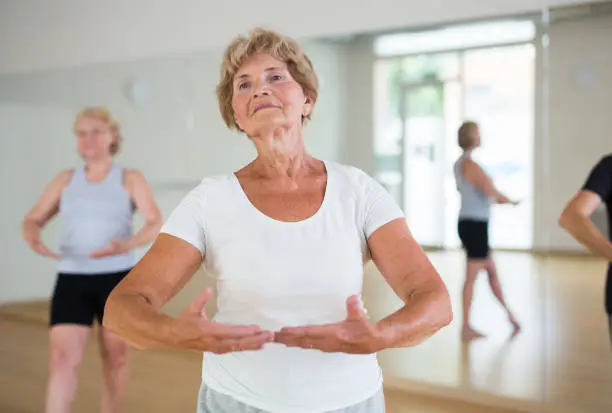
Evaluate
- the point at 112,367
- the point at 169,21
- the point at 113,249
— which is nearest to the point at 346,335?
the point at 113,249

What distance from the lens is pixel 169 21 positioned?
4.30 metres

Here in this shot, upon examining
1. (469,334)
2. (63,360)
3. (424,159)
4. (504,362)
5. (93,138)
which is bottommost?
(504,362)

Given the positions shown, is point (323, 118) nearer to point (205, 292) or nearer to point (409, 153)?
point (409, 153)

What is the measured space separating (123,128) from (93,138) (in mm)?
1971

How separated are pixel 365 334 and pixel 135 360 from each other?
→ 3.42 metres

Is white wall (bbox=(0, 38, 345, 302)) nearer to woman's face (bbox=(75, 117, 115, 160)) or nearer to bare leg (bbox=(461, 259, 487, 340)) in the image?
bare leg (bbox=(461, 259, 487, 340))

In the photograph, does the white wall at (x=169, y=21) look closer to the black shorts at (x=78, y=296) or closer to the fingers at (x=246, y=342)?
the black shorts at (x=78, y=296)

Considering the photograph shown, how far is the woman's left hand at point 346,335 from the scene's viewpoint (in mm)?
896

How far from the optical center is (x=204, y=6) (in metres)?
4.17

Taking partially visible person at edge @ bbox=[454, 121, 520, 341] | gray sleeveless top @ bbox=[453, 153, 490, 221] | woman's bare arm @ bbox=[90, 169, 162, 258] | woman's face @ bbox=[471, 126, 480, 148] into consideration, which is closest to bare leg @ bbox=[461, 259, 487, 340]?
partially visible person at edge @ bbox=[454, 121, 520, 341]

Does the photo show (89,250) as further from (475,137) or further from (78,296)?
(475,137)

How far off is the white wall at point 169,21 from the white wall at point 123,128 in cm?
10

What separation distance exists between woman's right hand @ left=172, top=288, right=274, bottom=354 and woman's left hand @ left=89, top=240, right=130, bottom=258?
64.6 inches

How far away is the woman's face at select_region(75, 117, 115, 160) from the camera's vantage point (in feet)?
8.84
